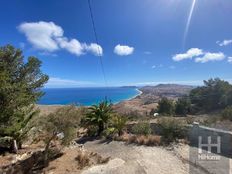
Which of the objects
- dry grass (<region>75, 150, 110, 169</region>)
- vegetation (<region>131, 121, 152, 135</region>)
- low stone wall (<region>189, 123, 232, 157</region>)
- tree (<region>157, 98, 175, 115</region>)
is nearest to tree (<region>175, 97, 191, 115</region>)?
tree (<region>157, 98, 175, 115</region>)

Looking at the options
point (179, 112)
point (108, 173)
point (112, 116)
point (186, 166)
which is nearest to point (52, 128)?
point (108, 173)

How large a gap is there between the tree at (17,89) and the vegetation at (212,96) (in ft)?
77.1

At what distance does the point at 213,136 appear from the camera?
10008 mm

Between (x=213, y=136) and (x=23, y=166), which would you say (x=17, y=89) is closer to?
(x=23, y=166)

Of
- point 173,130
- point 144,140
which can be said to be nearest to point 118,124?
point 144,140

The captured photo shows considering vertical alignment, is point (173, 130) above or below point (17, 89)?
below

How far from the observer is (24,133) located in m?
12.0

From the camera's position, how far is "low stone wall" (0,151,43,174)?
8922mm

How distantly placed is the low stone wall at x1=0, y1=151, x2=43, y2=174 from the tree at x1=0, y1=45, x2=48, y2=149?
1.57 m

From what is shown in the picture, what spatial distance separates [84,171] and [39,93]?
6.25 m

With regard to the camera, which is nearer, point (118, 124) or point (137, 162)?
point (137, 162)

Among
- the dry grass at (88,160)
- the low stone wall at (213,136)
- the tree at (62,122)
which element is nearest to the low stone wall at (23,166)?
the tree at (62,122)

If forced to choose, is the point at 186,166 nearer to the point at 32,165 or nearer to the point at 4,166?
the point at 32,165

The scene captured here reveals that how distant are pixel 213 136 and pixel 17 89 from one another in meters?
9.65
